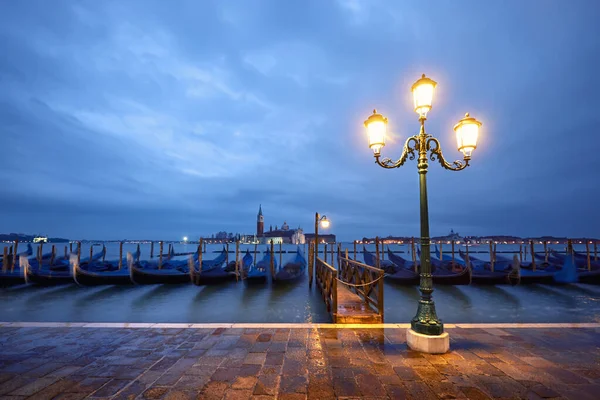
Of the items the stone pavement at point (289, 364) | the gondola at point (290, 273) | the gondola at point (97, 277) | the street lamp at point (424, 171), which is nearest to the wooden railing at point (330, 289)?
the stone pavement at point (289, 364)

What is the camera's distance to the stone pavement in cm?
265

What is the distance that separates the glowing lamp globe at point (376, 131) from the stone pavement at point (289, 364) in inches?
112

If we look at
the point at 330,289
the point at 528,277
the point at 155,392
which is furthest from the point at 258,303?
the point at 528,277

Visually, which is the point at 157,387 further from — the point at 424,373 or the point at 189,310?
the point at 189,310

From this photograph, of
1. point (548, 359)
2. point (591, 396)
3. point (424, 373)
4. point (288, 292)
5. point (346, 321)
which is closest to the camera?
point (591, 396)

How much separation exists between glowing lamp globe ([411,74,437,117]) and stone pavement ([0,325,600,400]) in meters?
3.24

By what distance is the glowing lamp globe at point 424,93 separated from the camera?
12.7 feet

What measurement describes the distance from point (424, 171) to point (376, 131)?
900 millimetres

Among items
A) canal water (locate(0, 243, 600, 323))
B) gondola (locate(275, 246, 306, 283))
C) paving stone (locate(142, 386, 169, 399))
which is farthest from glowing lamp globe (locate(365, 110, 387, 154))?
gondola (locate(275, 246, 306, 283))

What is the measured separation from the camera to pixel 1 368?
312 centimetres

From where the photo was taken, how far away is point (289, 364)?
10.6ft

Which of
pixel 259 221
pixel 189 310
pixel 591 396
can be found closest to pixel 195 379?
pixel 591 396

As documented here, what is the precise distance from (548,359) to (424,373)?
168 centimetres

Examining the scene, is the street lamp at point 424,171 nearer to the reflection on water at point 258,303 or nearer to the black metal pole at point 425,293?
the black metal pole at point 425,293
